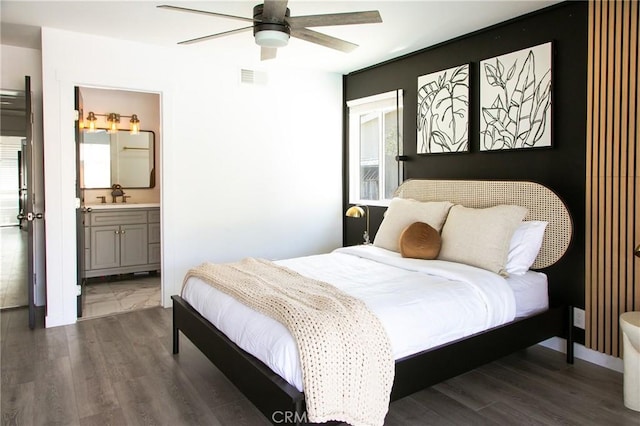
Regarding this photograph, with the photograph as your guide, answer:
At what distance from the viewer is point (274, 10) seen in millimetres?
2545

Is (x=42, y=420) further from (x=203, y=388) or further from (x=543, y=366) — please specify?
(x=543, y=366)

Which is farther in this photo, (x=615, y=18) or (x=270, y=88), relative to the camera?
(x=270, y=88)

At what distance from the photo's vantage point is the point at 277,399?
195 cm

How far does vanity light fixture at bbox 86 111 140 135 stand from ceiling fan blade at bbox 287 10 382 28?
3962 millimetres

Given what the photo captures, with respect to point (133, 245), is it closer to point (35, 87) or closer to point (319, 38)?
point (35, 87)

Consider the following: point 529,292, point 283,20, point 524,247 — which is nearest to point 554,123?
point 524,247

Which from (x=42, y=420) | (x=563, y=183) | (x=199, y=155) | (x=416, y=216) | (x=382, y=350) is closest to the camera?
(x=382, y=350)

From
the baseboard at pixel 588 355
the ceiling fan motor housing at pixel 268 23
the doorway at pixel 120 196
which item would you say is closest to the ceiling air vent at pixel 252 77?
the doorway at pixel 120 196

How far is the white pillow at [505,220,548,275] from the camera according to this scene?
315 cm

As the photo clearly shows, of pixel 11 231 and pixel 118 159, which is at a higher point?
pixel 118 159

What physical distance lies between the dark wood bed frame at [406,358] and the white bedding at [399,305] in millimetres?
43

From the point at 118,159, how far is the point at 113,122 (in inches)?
19.1

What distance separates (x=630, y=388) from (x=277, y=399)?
78.2 inches

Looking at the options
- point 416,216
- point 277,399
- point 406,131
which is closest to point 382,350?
point 277,399
